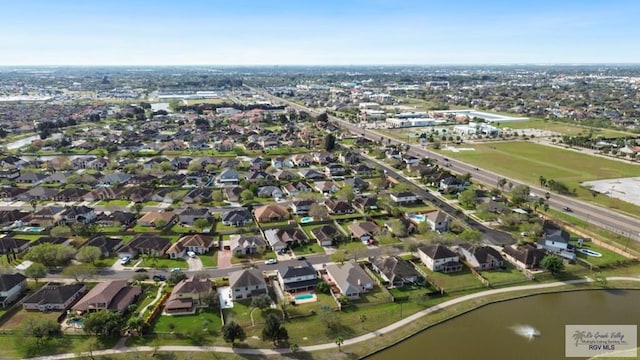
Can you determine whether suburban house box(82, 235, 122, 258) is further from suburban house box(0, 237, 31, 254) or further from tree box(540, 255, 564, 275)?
tree box(540, 255, 564, 275)

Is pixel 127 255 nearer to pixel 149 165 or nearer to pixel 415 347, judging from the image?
pixel 415 347

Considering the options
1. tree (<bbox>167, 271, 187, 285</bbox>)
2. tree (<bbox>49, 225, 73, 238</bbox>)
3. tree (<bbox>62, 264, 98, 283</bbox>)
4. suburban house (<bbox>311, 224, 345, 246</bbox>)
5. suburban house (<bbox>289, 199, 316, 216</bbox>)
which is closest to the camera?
tree (<bbox>167, 271, 187, 285</bbox>)

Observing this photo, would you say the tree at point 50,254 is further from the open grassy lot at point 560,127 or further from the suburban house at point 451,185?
the open grassy lot at point 560,127

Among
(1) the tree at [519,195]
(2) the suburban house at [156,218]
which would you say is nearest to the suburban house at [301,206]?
(2) the suburban house at [156,218]

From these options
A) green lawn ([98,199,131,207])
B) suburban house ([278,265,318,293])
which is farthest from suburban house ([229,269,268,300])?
green lawn ([98,199,131,207])

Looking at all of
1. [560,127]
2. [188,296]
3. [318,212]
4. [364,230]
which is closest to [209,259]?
[188,296]

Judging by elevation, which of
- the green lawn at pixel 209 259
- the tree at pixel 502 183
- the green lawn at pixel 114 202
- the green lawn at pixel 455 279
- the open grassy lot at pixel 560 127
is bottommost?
the green lawn at pixel 455 279

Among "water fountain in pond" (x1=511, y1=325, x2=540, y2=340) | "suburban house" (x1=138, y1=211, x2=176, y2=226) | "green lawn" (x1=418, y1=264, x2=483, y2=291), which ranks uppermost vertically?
"suburban house" (x1=138, y1=211, x2=176, y2=226)
